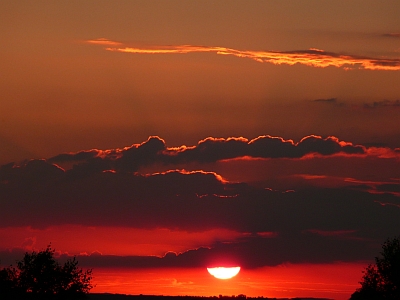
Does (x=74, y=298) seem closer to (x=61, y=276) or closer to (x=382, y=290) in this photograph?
(x=61, y=276)

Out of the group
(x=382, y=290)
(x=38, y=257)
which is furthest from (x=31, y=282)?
(x=382, y=290)

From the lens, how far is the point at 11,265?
150 m

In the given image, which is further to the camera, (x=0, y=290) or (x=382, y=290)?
(x=0, y=290)

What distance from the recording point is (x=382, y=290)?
140m

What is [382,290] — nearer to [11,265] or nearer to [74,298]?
[74,298]

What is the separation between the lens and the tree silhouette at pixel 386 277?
13700cm

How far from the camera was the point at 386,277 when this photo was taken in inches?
5482

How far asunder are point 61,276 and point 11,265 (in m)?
9.04

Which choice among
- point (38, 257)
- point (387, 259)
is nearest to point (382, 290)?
point (387, 259)

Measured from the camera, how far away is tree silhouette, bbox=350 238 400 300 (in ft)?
449

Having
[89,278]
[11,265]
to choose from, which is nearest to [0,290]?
[11,265]

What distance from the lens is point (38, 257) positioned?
150500 mm

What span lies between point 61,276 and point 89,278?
4.91 metres

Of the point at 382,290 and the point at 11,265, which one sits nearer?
the point at 382,290
